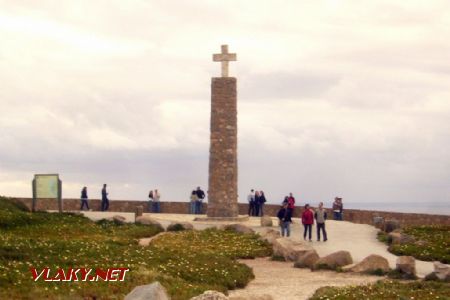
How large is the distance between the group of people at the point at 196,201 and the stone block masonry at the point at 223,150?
6.92m

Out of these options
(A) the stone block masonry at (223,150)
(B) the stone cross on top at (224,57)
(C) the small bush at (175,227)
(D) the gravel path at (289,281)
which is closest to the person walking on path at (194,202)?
(A) the stone block masonry at (223,150)

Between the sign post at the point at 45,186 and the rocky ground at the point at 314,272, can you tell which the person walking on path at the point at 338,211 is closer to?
the rocky ground at the point at 314,272

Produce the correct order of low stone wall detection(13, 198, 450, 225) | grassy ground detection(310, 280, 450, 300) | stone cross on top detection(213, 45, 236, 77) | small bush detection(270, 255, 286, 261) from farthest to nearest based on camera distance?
low stone wall detection(13, 198, 450, 225)
stone cross on top detection(213, 45, 236, 77)
small bush detection(270, 255, 286, 261)
grassy ground detection(310, 280, 450, 300)

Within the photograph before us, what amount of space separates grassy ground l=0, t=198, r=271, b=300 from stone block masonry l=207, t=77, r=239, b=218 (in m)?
8.61

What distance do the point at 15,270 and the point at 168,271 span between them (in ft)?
16.5

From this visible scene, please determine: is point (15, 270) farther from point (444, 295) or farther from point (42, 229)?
A: point (42, 229)

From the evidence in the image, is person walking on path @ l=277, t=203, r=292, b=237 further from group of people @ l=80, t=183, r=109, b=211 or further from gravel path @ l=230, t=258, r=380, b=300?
group of people @ l=80, t=183, r=109, b=211

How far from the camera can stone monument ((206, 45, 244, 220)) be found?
176 feet

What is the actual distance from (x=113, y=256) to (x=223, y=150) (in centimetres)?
2467

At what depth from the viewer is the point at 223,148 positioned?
2132 inches

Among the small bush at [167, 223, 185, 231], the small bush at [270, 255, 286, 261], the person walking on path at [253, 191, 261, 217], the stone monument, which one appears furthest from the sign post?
the small bush at [270, 255, 286, 261]

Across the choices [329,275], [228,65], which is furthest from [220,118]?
[329,275]

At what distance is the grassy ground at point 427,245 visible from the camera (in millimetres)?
37250

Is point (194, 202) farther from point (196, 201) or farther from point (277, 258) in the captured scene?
point (277, 258)
